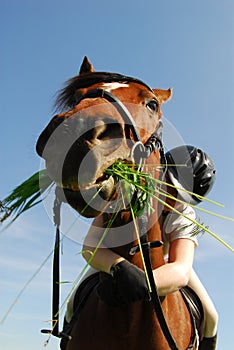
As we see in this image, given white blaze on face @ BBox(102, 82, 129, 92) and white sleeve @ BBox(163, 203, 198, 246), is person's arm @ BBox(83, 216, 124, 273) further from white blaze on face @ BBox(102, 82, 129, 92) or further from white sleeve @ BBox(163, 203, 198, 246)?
white blaze on face @ BBox(102, 82, 129, 92)

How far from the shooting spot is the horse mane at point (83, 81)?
11.2ft

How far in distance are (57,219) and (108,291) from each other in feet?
2.23

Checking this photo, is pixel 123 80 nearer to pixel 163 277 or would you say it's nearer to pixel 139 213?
pixel 139 213

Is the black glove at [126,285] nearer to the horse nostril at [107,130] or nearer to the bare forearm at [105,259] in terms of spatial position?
the bare forearm at [105,259]

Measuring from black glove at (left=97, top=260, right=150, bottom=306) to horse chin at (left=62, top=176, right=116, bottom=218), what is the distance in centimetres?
57

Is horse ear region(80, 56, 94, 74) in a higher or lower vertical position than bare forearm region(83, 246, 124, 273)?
higher

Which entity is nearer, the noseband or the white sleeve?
the noseband

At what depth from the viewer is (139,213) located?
9.34 ft

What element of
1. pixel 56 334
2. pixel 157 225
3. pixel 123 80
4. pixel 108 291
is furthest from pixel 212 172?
pixel 56 334

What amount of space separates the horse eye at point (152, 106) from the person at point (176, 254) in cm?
57

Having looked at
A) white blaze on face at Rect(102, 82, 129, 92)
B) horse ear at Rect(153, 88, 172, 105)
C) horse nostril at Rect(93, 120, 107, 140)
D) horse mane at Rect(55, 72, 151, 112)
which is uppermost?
horse ear at Rect(153, 88, 172, 105)

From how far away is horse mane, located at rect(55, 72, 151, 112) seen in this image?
3.42 meters

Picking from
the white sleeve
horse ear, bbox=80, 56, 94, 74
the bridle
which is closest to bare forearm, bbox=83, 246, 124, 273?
the bridle

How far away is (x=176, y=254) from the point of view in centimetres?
335
